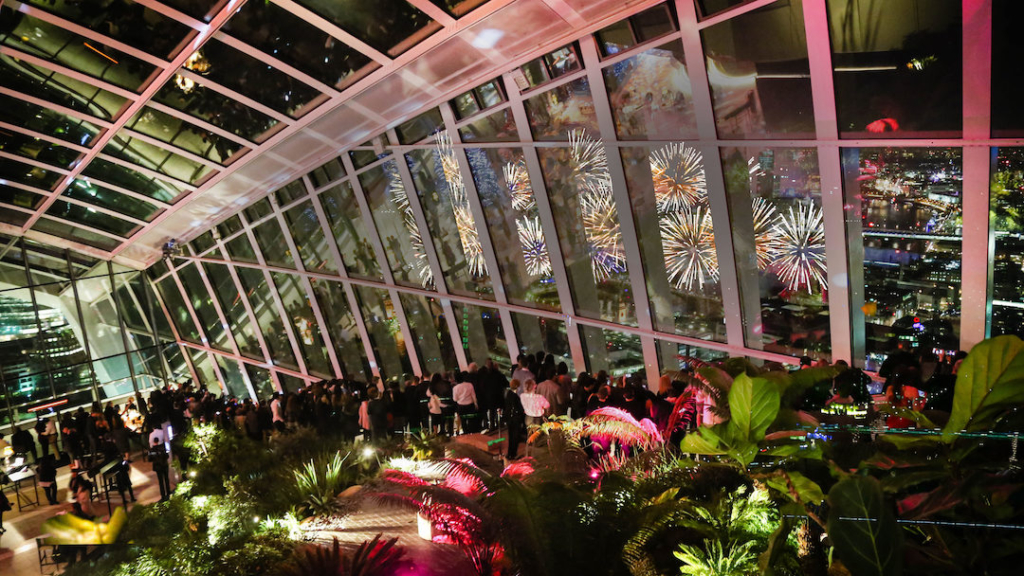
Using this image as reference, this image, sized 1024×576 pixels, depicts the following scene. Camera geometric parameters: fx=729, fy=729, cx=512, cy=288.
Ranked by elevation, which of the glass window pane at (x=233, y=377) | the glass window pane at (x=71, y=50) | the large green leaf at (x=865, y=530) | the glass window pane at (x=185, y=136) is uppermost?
the glass window pane at (x=71, y=50)

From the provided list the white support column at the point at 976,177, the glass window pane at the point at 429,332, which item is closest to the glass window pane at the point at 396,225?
the glass window pane at the point at 429,332

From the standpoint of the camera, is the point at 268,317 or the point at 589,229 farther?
the point at 268,317

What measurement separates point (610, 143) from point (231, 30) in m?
5.82

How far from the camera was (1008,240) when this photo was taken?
23.8ft

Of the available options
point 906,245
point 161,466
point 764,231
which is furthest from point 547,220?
point 161,466

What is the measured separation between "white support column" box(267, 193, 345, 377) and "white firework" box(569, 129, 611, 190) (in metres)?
8.98

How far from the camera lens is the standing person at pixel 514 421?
32.4ft

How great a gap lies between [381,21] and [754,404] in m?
7.57

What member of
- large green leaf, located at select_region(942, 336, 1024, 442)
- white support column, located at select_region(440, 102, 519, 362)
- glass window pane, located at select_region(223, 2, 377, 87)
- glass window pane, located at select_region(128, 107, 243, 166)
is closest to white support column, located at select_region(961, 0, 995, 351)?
large green leaf, located at select_region(942, 336, 1024, 442)

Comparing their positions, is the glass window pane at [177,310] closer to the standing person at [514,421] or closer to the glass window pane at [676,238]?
the standing person at [514,421]

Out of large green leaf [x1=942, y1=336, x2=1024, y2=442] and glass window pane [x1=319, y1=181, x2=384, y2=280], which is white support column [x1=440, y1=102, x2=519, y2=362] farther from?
large green leaf [x1=942, y1=336, x2=1024, y2=442]

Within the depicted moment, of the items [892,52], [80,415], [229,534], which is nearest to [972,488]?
[892,52]

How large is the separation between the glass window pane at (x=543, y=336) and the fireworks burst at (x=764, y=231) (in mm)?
3561

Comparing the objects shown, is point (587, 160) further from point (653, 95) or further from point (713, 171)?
point (713, 171)
